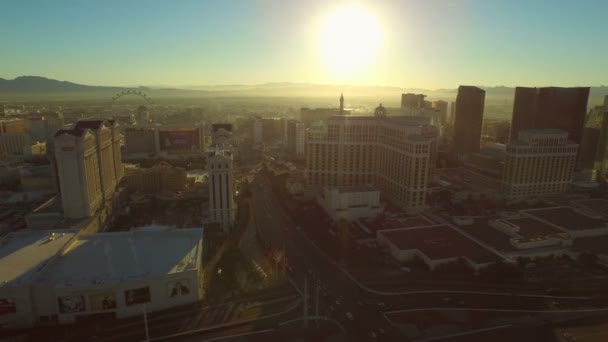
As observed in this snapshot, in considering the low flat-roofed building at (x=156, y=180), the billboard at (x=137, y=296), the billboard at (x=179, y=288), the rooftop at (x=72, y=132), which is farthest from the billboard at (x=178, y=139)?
the billboard at (x=137, y=296)

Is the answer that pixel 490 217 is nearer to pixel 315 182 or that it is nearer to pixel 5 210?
pixel 315 182

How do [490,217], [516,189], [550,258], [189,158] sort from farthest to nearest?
[189,158] < [516,189] < [490,217] < [550,258]

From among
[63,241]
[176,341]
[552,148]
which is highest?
[552,148]

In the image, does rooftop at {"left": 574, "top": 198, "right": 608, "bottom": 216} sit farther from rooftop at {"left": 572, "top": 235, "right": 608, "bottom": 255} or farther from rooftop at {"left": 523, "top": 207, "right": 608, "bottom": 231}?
rooftop at {"left": 572, "top": 235, "right": 608, "bottom": 255}

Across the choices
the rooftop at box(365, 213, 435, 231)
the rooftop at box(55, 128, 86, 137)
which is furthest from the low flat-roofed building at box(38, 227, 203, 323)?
the rooftop at box(365, 213, 435, 231)

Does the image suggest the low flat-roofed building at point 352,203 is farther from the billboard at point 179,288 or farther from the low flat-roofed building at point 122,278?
the billboard at point 179,288

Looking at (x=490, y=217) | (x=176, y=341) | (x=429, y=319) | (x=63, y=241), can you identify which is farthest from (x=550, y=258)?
(x=63, y=241)

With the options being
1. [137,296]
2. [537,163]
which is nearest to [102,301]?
[137,296]
